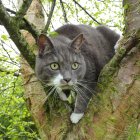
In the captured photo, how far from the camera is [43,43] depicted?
330 centimetres

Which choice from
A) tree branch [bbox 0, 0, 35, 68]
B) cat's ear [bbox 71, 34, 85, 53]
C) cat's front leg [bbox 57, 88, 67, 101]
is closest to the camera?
tree branch [bbox 0, 0, 35, 68]

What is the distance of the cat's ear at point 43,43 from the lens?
318 centimetres

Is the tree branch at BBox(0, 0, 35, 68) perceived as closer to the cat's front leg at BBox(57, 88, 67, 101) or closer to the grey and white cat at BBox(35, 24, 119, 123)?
the grey and white cat at BBox(35, 24, 119, 123)

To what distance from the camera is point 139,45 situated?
2961 millimetres

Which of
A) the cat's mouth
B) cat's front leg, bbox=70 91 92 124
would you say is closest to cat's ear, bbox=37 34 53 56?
the cat's mouth

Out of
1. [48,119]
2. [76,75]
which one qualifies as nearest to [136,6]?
[76,75]

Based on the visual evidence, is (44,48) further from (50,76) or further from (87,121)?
(87,121)

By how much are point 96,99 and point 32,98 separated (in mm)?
806

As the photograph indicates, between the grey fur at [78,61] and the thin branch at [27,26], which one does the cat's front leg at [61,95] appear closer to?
the grey fur at [78,61]

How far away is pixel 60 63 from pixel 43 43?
10.2 inches

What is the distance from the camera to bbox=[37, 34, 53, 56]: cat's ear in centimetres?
318

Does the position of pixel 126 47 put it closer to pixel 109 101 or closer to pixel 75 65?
pixel 109 101

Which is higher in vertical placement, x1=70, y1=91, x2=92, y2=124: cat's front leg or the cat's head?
the cat's head

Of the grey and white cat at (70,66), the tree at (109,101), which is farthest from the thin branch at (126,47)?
the grey and white cat at (70,66)
